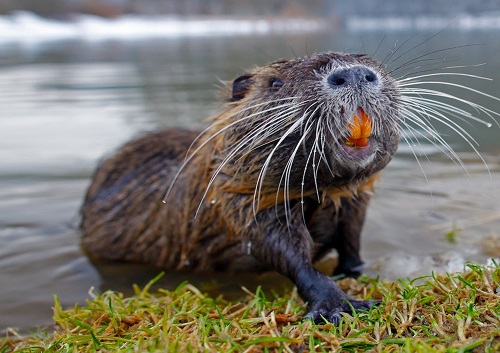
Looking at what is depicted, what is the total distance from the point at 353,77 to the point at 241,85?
0.70 metres

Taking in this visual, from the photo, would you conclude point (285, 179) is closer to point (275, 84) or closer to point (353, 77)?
point (275, 84)

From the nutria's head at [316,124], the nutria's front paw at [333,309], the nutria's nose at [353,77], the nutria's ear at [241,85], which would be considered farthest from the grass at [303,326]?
the nutria's ear at [241,85]

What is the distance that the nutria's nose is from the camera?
2125 mm

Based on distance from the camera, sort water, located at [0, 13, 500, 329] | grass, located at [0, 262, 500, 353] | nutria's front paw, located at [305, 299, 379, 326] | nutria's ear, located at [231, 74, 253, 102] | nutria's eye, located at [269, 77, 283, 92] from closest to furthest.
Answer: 1. grass, located at [0, 262, 500, 353]
2. nutria's front paw, located at [305, 299, 379, 326]
3. nutria's eye, located at [269, 77, 283, 92]
4. nutria's ear, located at [231, 74, 253, 102]
5. water, located at [0, 13, 500, 329]

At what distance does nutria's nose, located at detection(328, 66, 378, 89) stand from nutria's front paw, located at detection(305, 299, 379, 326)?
0.70 metres

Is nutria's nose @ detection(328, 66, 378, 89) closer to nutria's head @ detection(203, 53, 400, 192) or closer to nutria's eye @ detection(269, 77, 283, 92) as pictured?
nutria's head @ detection(203, 53, 400, 192)

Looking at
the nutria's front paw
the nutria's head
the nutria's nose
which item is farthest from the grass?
the nutria's nose

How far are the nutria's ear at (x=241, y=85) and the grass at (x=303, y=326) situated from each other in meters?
0.85

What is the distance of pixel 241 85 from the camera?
8.93ft

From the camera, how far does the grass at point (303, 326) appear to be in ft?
5.87

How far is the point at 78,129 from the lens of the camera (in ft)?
22.5

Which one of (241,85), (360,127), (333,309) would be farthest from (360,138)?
(241,85)

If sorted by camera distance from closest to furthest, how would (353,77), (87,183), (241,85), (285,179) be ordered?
(353,77) → (285,179) → (241,85) → (87,183)

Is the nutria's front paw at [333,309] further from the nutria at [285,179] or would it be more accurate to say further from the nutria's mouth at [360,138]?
the nutria's mouth at [360,138]
